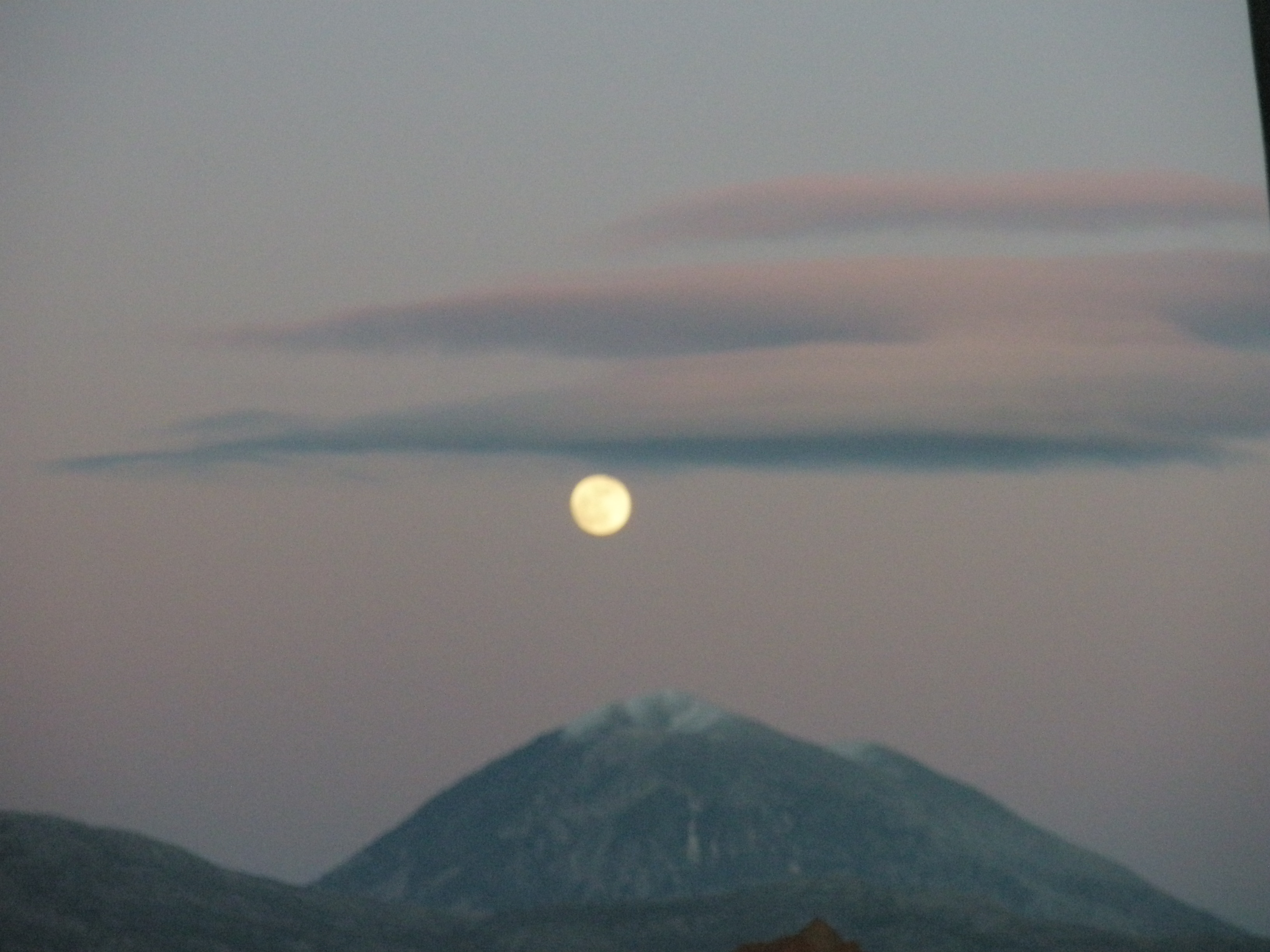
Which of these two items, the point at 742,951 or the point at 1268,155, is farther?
the point at 742,951

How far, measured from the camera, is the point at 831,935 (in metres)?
73.9

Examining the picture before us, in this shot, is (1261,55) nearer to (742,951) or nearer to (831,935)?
(742,951)

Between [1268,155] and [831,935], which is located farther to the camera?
[831,935]

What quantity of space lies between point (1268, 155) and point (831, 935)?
6041cm

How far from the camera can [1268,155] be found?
56.7ft

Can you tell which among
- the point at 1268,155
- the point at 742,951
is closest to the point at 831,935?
the point at 742,951

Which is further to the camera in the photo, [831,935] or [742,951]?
[831,935]

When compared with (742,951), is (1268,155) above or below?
above

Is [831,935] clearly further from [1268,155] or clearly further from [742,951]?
[1268,155]

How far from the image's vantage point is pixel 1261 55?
16359 mm

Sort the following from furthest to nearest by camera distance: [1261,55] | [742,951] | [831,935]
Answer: [831,935]
[742,951]
[1261,55]

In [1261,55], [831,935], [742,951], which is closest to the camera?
[1261,55]

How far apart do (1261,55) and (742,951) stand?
152 feet

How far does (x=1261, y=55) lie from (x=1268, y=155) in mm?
1238
